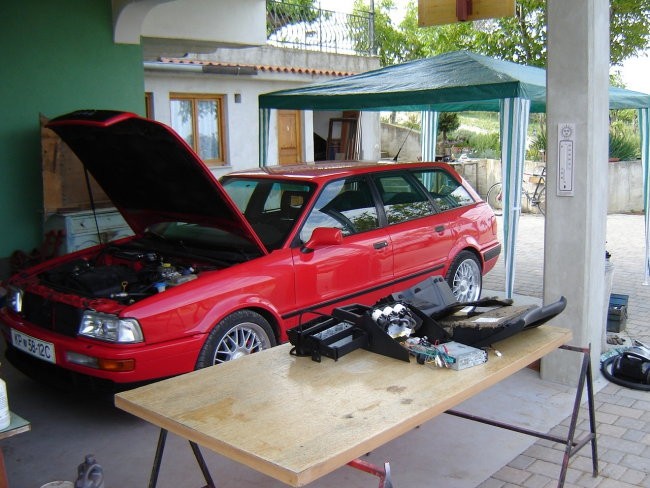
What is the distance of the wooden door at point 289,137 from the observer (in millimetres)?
15680

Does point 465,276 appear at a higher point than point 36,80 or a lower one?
lower

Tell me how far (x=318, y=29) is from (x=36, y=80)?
9972 mm

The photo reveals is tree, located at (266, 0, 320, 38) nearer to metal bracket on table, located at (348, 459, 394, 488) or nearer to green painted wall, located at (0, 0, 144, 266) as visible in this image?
green painted wall, located at (0, 0, 144, 266)

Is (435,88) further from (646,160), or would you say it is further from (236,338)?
(646,160)

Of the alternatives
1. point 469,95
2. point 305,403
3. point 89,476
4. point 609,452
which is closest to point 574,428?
point 609,452

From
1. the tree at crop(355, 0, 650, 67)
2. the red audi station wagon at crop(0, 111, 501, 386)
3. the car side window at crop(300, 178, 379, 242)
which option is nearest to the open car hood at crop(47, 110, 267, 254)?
the red audi station wagon at crop(0, 111, 501, 386)

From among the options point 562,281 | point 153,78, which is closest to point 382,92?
point 562,281

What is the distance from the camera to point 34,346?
4508mm

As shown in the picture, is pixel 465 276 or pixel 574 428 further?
pixel 465 276

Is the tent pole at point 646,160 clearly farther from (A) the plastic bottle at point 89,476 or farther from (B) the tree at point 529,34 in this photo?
(A) the plastic bottle at point 89,476

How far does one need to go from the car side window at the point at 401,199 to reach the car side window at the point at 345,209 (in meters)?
0.20

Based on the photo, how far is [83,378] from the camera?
4.26 meters

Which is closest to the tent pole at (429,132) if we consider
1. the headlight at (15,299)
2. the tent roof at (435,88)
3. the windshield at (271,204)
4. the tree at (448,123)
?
the tent roof at (435,88)

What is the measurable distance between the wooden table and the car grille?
1.65 meters
